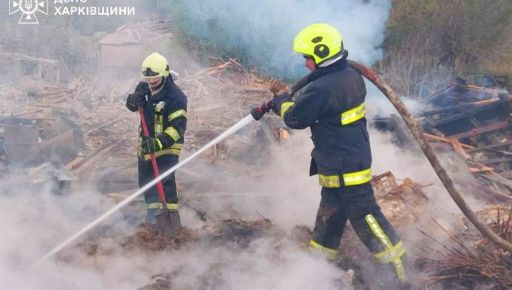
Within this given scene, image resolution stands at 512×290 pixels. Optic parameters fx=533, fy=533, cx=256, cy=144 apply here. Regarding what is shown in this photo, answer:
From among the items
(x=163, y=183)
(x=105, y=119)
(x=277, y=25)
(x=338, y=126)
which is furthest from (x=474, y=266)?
(x=105, y=119)

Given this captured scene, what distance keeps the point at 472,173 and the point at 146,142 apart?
5.14 metres

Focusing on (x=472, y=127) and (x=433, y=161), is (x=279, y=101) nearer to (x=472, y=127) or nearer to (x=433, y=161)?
(x=433, y=161)

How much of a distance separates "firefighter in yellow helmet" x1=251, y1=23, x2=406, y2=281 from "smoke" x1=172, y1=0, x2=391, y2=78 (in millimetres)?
6004

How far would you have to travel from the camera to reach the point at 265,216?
643cm

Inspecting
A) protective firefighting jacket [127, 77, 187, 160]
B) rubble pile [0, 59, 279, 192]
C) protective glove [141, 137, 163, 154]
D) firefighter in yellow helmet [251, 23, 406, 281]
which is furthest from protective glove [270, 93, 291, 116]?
rubble pile [0, 59, 279, 192]

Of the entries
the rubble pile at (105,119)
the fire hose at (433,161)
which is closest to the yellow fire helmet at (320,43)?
the fire hose at (433,161)

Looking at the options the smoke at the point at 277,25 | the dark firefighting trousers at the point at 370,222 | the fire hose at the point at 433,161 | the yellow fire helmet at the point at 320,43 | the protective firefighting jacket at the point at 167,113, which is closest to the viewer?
the yellow fire helmet at the point at 320,43

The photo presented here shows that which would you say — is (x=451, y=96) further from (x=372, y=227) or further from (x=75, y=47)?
(x=75, y=47)

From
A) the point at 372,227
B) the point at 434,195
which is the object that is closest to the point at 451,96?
the point at 434,195

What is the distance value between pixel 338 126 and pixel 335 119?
2.7 inches

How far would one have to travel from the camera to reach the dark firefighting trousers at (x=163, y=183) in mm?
5523

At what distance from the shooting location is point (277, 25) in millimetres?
11547

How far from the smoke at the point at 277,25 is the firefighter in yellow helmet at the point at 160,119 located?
5667mm

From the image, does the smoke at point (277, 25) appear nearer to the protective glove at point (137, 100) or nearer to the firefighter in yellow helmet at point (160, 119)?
the firefighter in yellow helmet at point (160, 119)
